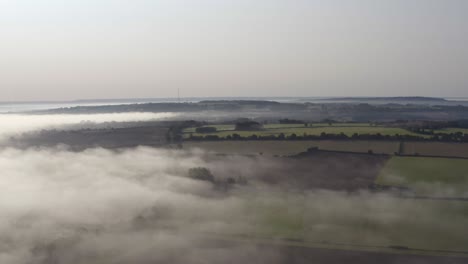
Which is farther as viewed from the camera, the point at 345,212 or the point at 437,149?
the point at 437,149

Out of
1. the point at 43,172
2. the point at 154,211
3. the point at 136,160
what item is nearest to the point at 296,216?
the point at 154,211

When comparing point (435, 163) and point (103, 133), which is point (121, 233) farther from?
point (103, 133)

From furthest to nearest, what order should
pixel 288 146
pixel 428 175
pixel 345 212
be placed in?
pixel 288 146 < pixel 428 175 < pixel 345 212

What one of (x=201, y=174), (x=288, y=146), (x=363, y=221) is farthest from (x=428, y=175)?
(x=201, y=174)

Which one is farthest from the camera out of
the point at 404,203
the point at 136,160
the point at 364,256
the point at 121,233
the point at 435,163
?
the point at 136,160

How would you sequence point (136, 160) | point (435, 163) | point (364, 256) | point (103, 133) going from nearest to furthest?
point (364, 256), point (435, 163), point (136, 160), point (103, 133)

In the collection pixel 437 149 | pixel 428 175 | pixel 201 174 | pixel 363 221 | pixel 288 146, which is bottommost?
pixel 363 221

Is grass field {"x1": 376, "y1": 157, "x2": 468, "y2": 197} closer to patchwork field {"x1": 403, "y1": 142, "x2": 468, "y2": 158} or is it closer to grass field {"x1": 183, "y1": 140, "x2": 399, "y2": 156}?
patchwork field {"x1": 403, "y1": 142, "x2": 468, "y2": 158}

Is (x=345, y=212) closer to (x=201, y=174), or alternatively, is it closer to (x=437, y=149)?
(x=201, y=174)

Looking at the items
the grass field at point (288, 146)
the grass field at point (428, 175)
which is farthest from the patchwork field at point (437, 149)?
the grass field at point (428, 175)

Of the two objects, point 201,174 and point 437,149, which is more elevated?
point 437,149
